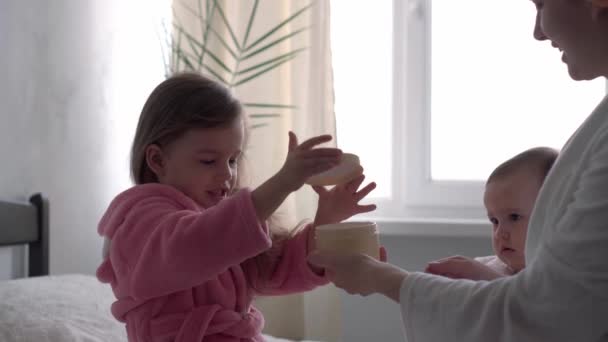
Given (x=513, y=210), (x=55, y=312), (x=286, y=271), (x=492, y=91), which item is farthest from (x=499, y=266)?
(x=492, y=91)

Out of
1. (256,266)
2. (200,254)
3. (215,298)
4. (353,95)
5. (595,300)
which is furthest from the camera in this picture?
(353,95)

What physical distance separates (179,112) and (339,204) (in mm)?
355

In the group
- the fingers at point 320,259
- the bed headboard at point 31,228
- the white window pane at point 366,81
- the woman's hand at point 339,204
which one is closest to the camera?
the fingers at point 320,259

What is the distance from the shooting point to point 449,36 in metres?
2.90

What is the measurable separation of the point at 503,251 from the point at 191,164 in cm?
60

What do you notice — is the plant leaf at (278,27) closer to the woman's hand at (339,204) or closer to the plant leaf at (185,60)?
the plant leaf at (185,60)

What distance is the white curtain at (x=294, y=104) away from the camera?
2.59 metres

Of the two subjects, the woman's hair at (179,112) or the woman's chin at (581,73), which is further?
the woman's hair at (179,112)

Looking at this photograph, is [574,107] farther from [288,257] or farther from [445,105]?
[288,257]

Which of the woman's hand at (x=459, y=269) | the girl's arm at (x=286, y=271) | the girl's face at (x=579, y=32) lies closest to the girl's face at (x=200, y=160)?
the girl's arm at (x=286, y=271)

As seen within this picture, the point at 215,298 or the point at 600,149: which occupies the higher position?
the point at 600,149

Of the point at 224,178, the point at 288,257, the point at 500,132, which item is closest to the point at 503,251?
the point at 288,257

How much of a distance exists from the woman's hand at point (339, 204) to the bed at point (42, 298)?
649 mm

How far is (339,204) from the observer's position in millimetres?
1491
